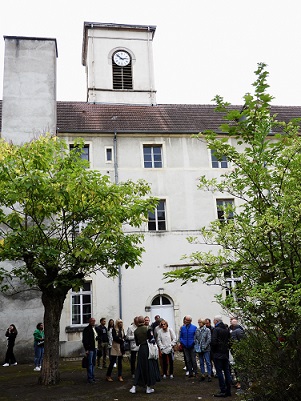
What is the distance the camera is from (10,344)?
17609mm

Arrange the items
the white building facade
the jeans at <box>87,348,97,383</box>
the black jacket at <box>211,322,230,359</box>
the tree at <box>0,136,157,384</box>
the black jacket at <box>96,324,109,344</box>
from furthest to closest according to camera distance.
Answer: the white building facade
the black jacket at <box>96,324,109,344</box>
the jeans at <box>87,348,97,383</box>
the tree at <box>0,136,157,384</box>
the black jacket at <box>211,322,230,359</box>

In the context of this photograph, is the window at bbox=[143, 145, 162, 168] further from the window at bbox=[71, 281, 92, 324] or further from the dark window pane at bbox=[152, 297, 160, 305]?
the window at bbox=[71, 281, 92, 324]

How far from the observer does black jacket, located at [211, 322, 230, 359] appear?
9.66 metres

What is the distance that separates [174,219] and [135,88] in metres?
12.2

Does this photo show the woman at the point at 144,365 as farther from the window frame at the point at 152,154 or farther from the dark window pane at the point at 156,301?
the window frame at the point at 152,154

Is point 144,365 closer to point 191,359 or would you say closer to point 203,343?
point 203,343

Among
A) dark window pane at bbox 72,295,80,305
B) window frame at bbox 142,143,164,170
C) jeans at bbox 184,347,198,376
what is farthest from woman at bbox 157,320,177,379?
window frame at bbox 142,143,164,170

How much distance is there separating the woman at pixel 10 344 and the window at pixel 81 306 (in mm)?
3375

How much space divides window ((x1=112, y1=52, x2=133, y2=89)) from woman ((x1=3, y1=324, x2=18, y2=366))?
60.5ft

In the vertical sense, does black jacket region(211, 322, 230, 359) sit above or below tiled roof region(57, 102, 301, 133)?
below

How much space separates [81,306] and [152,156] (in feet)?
27.4

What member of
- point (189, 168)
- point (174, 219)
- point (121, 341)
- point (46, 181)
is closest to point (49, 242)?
point (46, 181)

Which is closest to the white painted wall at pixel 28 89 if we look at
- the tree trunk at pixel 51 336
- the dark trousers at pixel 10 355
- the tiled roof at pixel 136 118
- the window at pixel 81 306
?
the tiled roof at pixel 136 118

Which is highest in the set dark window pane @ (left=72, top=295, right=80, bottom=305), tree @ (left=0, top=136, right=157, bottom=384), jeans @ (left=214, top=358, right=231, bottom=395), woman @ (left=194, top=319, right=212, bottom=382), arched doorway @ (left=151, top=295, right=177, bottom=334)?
tree @ (left=0, top=136, right=157, bottom=384)
